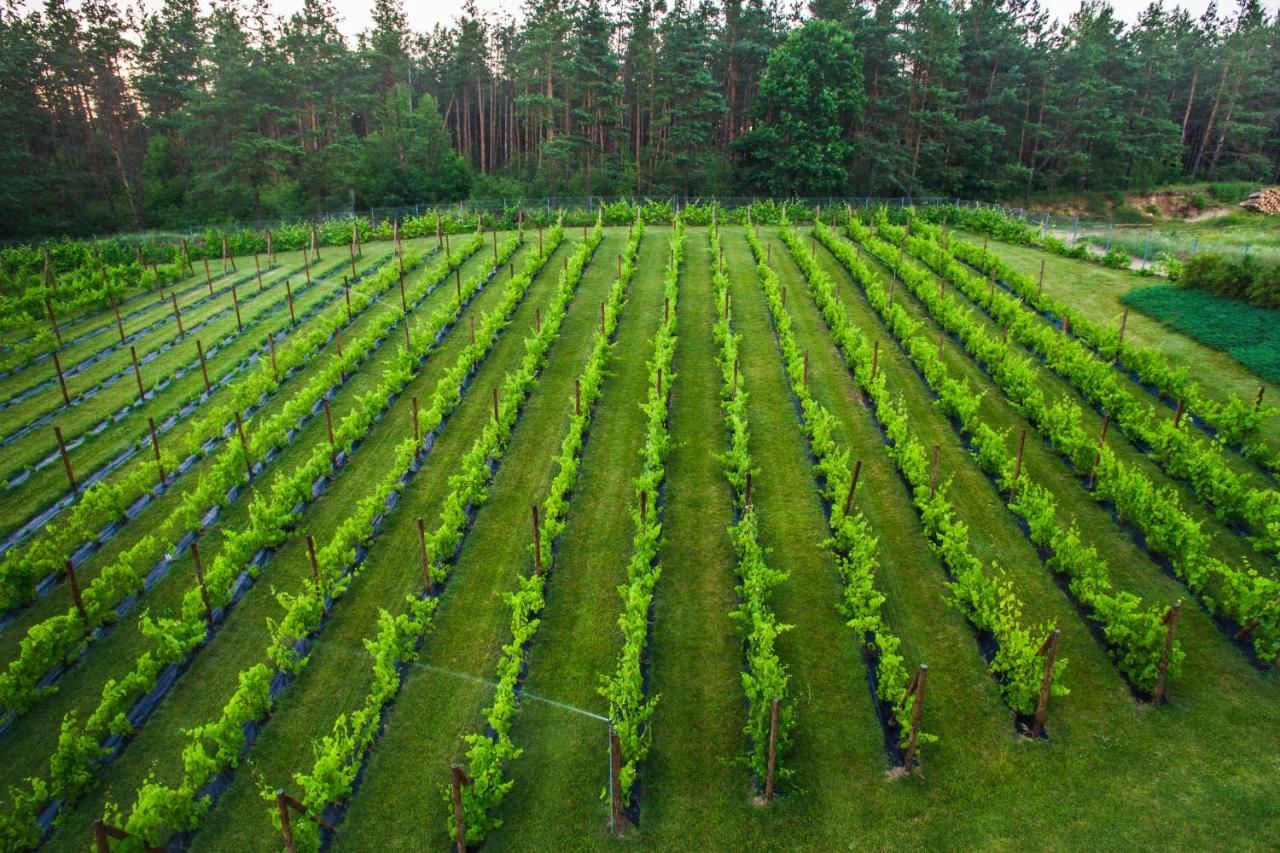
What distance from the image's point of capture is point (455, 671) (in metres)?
10.8

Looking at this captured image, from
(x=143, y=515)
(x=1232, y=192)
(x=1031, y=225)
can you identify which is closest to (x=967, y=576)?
(x=143, y=515)

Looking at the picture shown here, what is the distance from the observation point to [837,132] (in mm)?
47938

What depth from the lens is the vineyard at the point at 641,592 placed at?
8797mm

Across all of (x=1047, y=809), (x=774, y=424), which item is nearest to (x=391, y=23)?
(x=774, y=424)

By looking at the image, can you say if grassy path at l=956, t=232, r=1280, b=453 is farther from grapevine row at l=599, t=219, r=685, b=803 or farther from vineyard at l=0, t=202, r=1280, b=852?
grapevine row at l=599, t=219, r=685, b=803

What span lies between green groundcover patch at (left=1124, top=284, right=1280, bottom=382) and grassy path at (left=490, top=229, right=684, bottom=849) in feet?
51.0

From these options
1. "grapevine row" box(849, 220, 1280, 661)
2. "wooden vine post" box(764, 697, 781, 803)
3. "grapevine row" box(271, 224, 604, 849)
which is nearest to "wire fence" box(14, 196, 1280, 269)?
"grapevine row" box(849, 220, 1280, 661)

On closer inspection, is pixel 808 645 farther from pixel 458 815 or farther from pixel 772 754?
pixel 458 815

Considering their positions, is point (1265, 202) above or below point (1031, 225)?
above

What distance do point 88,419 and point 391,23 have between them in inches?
2101

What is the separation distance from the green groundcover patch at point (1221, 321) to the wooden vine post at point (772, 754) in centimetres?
1724

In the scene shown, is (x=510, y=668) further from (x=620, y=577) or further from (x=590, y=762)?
(x=620, y=577)

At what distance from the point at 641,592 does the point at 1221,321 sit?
2040 centimetres

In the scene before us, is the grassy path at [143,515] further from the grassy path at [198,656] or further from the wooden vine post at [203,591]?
the wooden vine post at [203,591]
